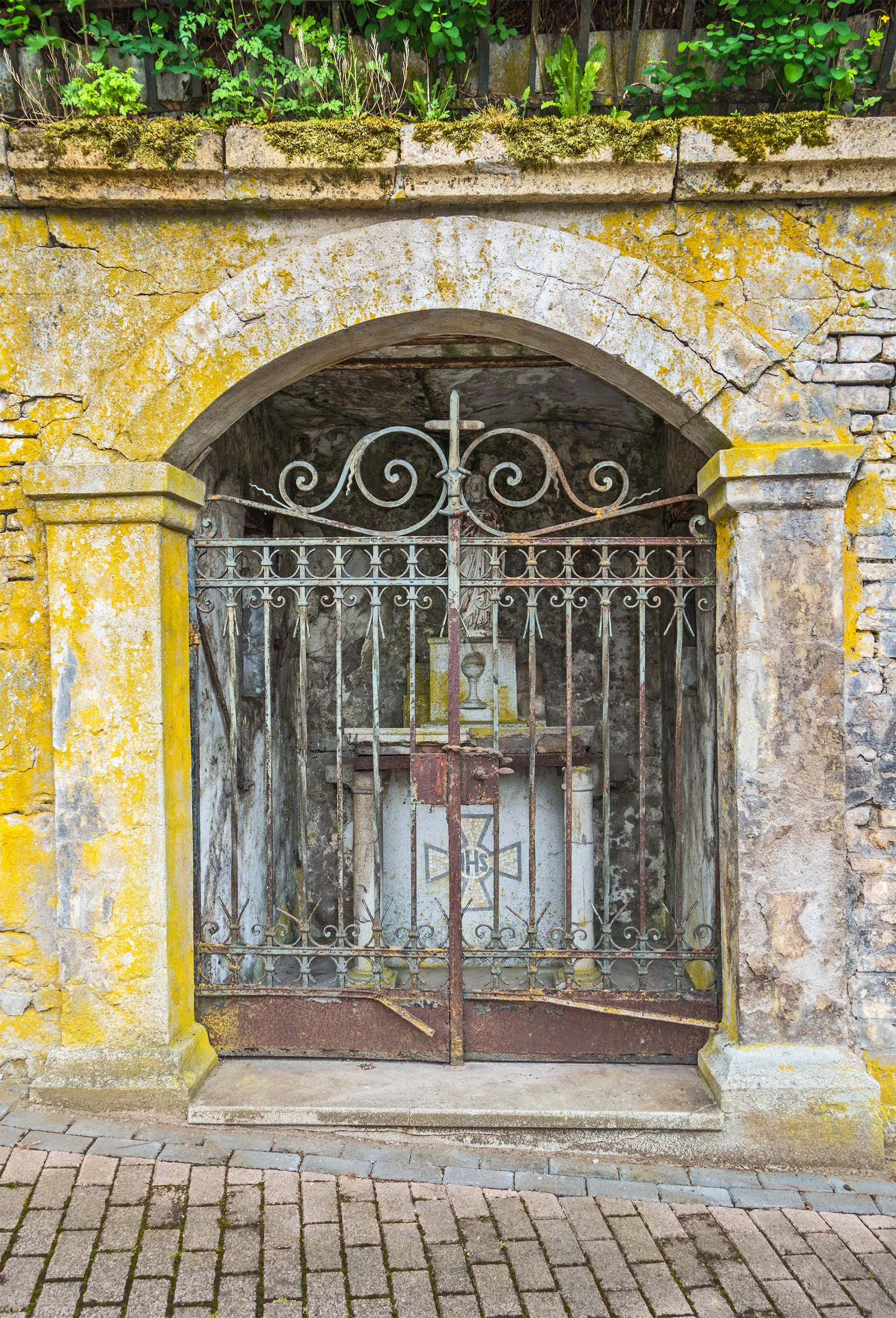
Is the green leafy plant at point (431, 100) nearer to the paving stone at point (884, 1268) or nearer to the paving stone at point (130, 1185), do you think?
the paving stone at point (130, 1185)

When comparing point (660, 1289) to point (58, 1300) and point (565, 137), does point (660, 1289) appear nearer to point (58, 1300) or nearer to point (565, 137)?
point (58, 1300)

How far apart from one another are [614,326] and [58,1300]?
10.9 ft

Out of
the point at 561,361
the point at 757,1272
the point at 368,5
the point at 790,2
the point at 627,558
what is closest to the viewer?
the point at 757,1272

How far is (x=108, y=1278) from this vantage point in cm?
230

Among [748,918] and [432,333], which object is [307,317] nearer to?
[432,333]

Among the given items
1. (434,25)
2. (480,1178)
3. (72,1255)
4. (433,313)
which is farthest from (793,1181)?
(434,25)

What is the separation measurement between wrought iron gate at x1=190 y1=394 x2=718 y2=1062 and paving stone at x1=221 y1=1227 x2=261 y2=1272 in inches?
34.1

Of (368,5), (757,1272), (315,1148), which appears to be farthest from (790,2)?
(315,1148)

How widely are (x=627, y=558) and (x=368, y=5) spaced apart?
360cm

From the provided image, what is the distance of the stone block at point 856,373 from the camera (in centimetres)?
293

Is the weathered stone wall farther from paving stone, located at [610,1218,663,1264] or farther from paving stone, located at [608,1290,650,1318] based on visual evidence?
paving stone, located at [608,1290,650,1318]

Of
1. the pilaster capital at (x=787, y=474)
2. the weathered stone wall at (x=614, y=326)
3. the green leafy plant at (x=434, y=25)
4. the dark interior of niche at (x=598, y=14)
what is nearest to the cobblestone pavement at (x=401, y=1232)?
the weathered stone wall at (x=614, y=326)

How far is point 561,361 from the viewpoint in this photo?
14.0 feet

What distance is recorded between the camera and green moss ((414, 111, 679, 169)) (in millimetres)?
2852
